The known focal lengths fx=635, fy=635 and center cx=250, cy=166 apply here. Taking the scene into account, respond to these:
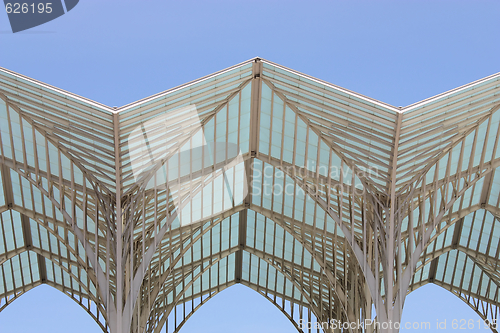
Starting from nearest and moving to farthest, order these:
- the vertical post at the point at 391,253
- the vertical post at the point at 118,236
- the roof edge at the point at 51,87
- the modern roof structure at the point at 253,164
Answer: the roof edge at the point at 51,87 < the modern roof structure at the point at 253,164 < the vertical post at the point at 118,236 < the vertical post at the point at 391,253

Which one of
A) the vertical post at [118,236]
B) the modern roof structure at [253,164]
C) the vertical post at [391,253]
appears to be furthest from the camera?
the vertical post at [391,253]

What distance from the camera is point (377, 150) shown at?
101 ft

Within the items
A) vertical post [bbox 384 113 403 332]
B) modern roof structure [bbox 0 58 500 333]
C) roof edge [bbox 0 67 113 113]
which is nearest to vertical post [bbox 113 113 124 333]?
modern roof structure [bbox 0 58 500 333]

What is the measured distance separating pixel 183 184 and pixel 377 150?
10531mm

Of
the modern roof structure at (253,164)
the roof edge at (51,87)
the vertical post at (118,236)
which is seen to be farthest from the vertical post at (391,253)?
the roof edge at (51,87)

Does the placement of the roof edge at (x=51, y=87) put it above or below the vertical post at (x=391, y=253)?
above

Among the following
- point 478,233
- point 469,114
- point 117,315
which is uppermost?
point 478,233

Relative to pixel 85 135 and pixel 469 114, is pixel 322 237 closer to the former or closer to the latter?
pixel 469 114

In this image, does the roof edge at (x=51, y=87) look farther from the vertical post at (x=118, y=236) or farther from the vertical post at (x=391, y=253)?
the vertical post at (x=391, y=253)

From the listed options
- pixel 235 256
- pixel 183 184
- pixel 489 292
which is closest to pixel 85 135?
pixel 183 184

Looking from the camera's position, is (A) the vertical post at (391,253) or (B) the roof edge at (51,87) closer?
(B) the roof edge at (51,87)

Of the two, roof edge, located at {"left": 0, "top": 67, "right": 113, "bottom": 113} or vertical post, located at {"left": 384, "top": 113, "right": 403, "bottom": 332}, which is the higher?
roof edge, located at {"left": 0, "top": 67, "right": 113, "bottom": 113}

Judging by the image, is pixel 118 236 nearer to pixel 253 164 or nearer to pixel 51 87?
pixel 51 87

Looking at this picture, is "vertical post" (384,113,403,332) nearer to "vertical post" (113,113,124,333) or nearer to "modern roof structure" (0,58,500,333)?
"modern roof structure" (0,58,500,333)
